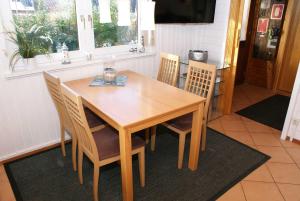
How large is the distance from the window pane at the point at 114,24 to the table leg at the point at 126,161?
4.95 ft

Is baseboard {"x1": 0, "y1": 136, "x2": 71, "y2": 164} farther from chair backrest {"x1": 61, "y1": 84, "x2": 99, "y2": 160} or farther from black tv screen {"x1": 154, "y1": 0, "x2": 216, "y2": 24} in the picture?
black tv screen {"x1": 154, "y1": 0, "x2": 216, "y2": 24}

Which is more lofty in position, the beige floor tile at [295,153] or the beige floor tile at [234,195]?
the beige floor tile at [295,153]

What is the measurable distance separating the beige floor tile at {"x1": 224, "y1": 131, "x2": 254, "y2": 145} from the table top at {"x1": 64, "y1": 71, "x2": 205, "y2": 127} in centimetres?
111

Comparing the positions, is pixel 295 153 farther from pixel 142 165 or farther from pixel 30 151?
pixel 30 151

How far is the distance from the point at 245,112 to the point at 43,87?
2735mm

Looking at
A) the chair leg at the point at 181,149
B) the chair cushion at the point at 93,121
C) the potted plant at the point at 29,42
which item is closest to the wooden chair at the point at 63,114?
the chair cushion at the point at 93,121

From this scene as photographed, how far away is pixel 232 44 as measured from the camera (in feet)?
9.93

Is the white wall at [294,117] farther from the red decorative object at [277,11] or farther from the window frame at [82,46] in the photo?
the window frame at [82,46]

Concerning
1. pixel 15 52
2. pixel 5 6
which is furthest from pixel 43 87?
pixel 5 6

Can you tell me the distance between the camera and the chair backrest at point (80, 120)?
61.4 inches

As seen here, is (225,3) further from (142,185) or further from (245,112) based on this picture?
(142,185)

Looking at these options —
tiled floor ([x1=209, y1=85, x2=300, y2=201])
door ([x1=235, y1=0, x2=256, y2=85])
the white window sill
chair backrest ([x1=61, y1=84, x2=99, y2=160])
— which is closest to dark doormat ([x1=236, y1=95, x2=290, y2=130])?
tiled floor ([x1=209, y1=85, x2=300, y2=201])

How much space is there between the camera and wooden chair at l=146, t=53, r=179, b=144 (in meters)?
2.61

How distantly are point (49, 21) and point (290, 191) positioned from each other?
2.75 metres
